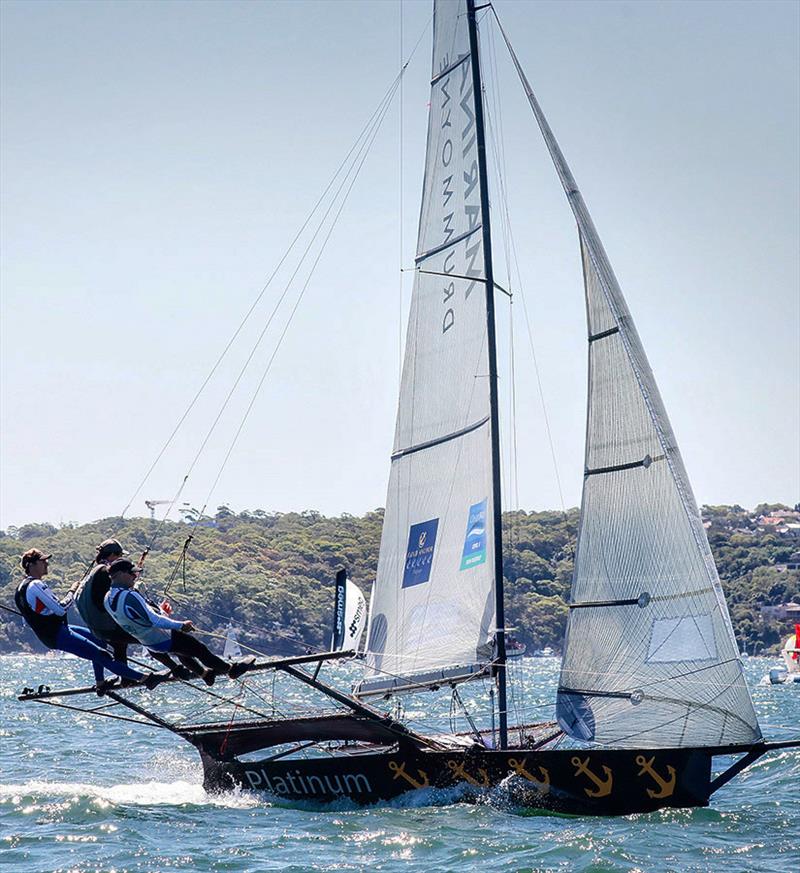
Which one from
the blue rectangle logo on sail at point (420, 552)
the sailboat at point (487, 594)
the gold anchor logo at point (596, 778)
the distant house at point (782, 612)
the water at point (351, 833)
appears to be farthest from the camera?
the distant house at point (782, 612)

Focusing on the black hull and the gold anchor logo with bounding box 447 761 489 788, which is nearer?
the black hull

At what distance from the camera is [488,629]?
1703 centimetres

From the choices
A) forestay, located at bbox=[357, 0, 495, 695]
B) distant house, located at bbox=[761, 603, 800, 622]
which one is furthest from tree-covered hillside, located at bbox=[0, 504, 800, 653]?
forestay, located at bbox=[357, 0, 495, 695]

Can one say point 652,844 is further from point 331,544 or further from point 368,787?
point 331,544

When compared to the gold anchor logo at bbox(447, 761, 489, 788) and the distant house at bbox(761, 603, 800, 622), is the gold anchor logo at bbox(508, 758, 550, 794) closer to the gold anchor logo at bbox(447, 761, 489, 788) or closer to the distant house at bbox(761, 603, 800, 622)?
the gold anchor logo at bbox(447, 761, 489, 788)

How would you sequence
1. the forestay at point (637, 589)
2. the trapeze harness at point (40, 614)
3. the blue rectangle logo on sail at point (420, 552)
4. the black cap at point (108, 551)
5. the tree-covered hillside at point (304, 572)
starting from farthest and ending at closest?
the tree-covered hillside at point (304, 572) < the blue rectangle logo on sail at point (420, 552) < the forestay at point (637, 589) < the trapeze harness at point (40, 614) < the black cap at point (108, 551)

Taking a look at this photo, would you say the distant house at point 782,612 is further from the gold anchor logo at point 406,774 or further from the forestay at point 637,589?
the forestay at point 637,589

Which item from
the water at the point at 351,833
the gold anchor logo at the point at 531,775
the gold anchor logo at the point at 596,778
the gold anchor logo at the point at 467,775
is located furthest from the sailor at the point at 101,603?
the gold anchor logo at the point at 596,778

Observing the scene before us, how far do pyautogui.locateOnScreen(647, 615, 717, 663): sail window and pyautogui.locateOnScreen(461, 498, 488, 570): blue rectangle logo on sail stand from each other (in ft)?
9.43

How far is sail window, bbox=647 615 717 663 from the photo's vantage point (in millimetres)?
14867

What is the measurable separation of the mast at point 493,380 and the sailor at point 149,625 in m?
4.84

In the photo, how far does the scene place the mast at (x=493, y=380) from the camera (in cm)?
1673

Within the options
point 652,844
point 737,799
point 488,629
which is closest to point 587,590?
point 488,629

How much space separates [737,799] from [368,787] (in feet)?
15.6
